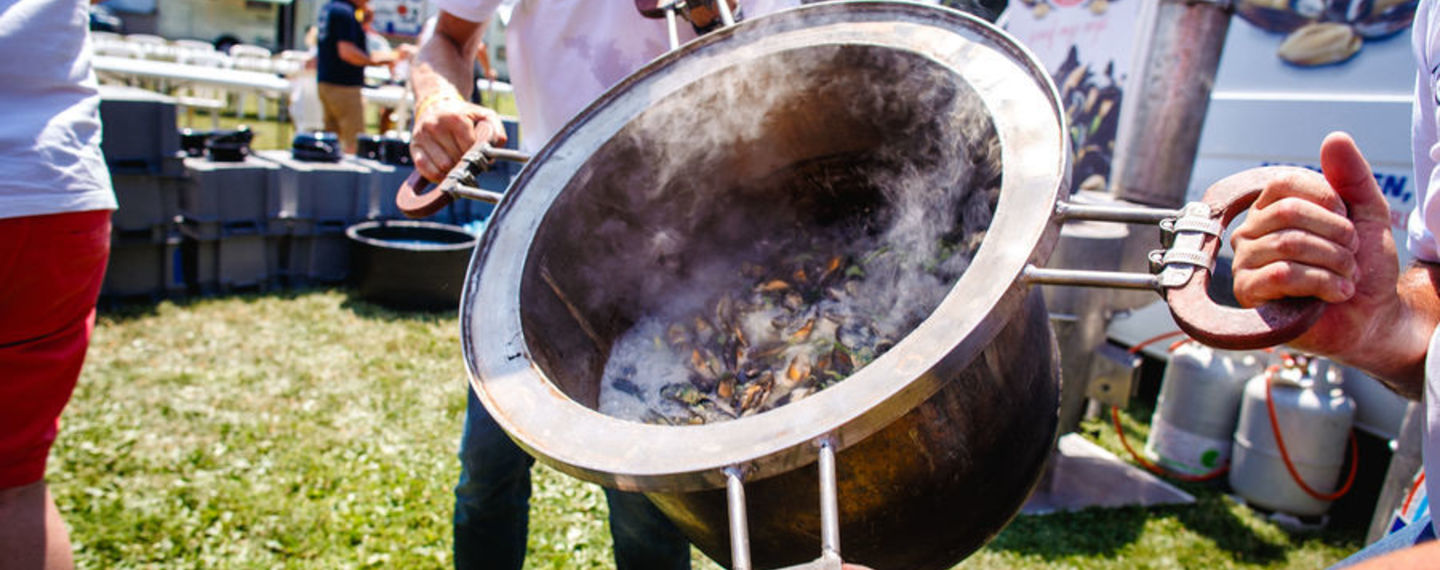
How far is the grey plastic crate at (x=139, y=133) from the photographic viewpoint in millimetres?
4617

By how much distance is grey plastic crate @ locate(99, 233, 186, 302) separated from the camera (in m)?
4.80

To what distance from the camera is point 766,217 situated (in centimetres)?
189

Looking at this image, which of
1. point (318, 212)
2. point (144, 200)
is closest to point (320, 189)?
point (318, 212)

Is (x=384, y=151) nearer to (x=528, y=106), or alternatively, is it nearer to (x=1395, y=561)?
(x=528, y=106)

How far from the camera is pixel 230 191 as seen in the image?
526cm

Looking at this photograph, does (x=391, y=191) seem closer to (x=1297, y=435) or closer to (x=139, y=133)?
(x=139, y=133)

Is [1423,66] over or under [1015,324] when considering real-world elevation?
over

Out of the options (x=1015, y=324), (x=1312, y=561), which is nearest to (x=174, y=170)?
(x=1015, y=324)

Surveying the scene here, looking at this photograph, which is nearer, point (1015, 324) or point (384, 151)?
point (1015, 324)

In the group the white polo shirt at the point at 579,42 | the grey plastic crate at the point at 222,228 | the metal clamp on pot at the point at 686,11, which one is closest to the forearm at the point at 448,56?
the white polo shirt at the point at 579,42

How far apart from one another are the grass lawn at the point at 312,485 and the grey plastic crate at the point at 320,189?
1.34 metres

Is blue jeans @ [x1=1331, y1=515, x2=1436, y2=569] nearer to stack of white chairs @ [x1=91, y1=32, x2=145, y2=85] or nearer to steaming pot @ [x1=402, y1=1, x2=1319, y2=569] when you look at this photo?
steaming pot @ [x1=402, y1=1, x2=1319, y2=569]

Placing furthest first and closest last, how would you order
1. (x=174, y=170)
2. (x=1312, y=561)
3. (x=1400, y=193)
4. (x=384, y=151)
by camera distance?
1. (x=384, y=151)
2. (x=174, y=170)
3. (x=1400, y=193)
4. (x=1312, y=561)

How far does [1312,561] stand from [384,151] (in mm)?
6229
